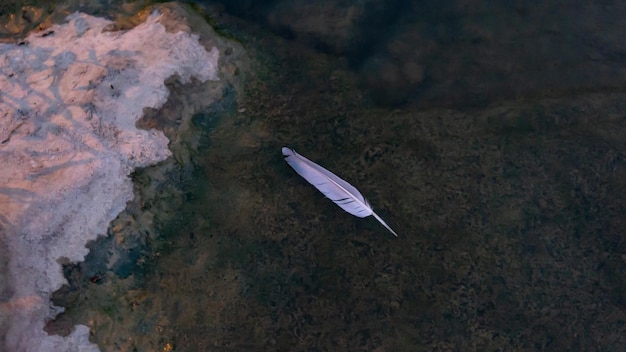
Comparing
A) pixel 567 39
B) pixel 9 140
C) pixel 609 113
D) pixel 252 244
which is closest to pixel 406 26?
pixel 567 39

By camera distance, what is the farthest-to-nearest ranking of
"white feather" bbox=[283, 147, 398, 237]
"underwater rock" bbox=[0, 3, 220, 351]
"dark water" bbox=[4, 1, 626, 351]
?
"white feather" bbox=[283, 147, 398, 237]
"dark water" bbox=[4, 1, 626, 351]
"underwater rock" bbox=[0, 3, 220, 351]

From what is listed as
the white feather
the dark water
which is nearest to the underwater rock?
the dark water

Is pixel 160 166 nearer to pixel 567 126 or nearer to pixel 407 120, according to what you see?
pixel 407 120

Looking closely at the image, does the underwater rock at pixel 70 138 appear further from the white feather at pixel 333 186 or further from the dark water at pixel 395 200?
the white feather at pixel 333 186

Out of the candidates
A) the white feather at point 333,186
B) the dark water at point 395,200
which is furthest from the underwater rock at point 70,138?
the white feather at point 333,186

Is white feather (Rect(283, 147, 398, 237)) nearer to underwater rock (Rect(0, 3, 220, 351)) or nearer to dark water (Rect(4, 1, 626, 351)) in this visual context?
dark water (Rect(4, 1, 626, 351))

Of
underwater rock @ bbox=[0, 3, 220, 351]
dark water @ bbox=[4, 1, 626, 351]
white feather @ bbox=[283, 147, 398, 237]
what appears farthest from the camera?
white feather @ bbox=[283, 147, 398, 237]

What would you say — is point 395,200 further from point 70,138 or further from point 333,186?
point 70,138
